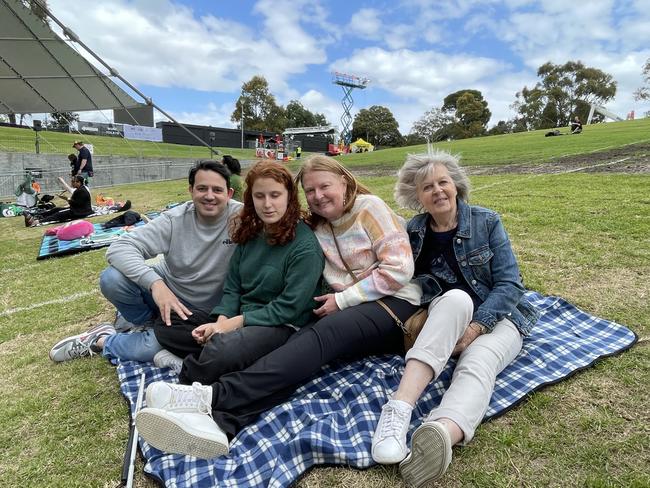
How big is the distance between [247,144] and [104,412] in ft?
168

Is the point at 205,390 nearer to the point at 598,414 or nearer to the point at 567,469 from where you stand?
the point at 567,469

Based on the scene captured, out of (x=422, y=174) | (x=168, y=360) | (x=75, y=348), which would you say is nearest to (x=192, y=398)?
(x=168, y=360)

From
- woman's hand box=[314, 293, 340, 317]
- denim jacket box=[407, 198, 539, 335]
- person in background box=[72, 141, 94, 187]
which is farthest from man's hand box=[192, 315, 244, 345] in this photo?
person in background box=[72, 141, 94, 187]

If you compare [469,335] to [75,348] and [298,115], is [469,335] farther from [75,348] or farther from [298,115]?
[298,115]

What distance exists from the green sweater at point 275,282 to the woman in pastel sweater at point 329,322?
88 mm

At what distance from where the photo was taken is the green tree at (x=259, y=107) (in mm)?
58625

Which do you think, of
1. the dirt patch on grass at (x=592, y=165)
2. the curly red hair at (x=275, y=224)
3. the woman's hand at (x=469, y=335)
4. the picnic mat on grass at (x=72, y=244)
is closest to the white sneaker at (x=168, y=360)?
the curly red hair at (x=275, y=224)

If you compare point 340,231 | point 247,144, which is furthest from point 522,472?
point 247,144

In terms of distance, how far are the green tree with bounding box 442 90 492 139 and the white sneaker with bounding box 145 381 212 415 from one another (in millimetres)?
64753

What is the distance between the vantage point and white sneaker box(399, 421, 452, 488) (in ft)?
5.50

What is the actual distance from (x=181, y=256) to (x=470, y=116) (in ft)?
219

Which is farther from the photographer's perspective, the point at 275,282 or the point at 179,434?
the point at 275,282

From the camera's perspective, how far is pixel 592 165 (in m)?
11.4

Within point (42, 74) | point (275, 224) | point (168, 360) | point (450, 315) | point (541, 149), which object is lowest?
point (168, 360)
